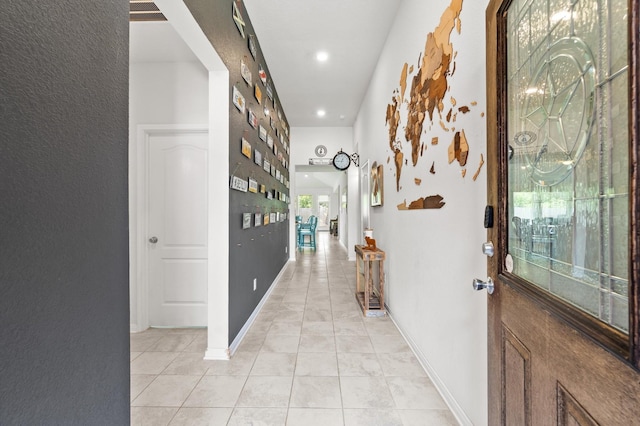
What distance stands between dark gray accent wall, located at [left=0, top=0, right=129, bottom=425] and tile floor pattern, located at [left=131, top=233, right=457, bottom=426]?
2.62 ft

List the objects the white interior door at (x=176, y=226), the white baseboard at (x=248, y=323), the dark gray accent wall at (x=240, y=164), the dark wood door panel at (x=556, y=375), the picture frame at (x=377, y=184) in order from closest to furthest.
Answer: the dark wood door panel at (x=556, y=375) < the dark gray accent wall at (x=240, y=164) < the white baseboard at (x=248, y=323) < the white interior door at (x=176, y=226) < the picture frame at (x=377, y=184)

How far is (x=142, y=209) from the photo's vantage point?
274 centimetres

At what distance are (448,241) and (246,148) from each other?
1948 mm

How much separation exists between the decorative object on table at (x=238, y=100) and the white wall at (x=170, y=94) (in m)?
A: 0.50

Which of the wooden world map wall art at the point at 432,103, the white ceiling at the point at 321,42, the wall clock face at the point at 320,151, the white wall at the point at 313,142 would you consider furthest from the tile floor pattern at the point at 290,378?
the wall clock face at the point at 320,151

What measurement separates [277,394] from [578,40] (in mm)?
2114

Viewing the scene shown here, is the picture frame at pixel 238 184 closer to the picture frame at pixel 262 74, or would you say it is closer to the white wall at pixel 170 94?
the white wall at pixel 170 94

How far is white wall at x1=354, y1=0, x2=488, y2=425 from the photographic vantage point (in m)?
1.35

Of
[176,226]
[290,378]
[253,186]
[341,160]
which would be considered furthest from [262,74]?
[290,378]

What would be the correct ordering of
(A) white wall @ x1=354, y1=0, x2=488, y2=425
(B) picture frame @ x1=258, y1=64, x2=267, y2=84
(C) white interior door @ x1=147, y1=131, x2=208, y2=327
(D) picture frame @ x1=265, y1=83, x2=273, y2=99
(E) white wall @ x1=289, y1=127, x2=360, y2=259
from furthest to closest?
(E) white wall @ x1=289, y1=127, x2=360, y2=259 → (D) picture frame @ x1=265, y1=83, x2=273, y2=99 → (B) picture frame @ x1=258, y1=64, x2=267, y2=84 → (C) white interior door @ x1=147, y1=131, x2=208, y2=327 → (A) white wall @ x1=354, y1=0, x2=488, y2=425

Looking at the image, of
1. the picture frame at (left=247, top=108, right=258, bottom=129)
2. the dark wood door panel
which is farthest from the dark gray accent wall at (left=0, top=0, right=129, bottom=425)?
the picture frame at (left=247, top=108, right=258, bottom=129)

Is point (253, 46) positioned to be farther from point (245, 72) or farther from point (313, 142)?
point (313, 142)

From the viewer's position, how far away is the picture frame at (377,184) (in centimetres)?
345

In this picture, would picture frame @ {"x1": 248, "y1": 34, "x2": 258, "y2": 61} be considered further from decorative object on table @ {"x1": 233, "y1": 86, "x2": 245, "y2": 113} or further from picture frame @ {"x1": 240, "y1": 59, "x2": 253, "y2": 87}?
decorative object on table @ {"x1": 233, "y1": 86, "x2": 245, "y2": 113}
